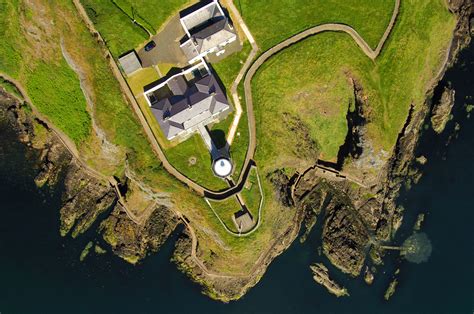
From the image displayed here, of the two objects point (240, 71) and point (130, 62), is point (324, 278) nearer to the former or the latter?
point (240, 71)

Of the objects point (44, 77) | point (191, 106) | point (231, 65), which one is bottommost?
point (191, 106)

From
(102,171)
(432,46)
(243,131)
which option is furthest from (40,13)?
(432,46)

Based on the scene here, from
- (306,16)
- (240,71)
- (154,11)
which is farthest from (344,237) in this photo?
(154,11)

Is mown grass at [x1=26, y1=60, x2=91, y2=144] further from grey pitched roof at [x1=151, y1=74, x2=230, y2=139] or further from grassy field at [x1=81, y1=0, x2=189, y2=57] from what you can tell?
grey pitched roof at [x1=151, y1=74, x2=230, y2=139]

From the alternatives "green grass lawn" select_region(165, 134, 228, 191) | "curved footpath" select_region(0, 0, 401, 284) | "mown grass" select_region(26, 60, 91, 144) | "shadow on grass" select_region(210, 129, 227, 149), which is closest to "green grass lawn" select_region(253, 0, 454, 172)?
"curved footpath" select_region(0, 0, 401, 284)

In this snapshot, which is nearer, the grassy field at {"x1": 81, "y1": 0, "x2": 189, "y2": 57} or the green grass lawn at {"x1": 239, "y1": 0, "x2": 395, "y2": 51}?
the grassy field at {"x1": 81, "y1": 0, "x2": 189, "y2": 57}

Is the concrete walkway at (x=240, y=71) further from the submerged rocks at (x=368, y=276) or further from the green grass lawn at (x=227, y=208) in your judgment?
the submerged rocks at (x=368, y=276)

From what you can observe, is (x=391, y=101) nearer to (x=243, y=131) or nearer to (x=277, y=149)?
(x=277, y=149)
